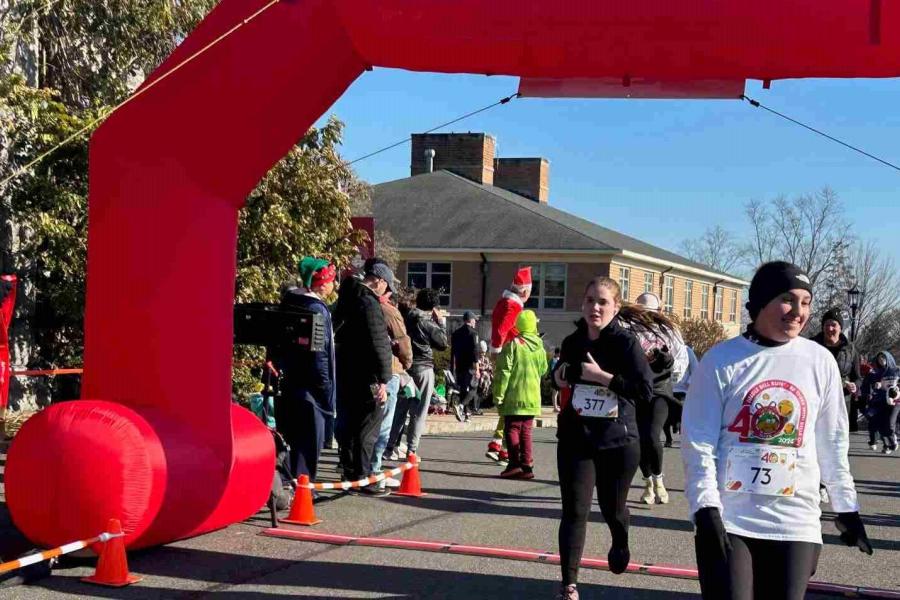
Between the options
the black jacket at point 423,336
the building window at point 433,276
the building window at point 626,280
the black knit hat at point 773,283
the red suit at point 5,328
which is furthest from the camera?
the building window at point 626,280

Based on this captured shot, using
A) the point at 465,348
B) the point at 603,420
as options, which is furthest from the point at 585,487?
the point at 465,348

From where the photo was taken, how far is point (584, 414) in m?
6.44

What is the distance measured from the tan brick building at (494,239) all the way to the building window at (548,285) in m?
0.04

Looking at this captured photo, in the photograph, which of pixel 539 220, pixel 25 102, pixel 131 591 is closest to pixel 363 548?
pixel 131 591

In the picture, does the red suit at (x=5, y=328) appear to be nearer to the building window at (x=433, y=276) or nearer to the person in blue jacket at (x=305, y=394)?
the person in blue jacket at (x=305, y=394)

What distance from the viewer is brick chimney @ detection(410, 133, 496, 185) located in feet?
181

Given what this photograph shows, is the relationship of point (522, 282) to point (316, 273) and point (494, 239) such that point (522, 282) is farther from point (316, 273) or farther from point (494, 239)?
point (494, 239)

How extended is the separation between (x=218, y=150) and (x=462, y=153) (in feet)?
161

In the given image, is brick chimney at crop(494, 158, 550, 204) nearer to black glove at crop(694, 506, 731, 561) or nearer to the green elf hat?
the green elf hat

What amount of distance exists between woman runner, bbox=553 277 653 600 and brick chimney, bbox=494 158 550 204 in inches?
1963

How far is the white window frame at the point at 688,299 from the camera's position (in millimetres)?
58750

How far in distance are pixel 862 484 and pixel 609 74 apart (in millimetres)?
8681

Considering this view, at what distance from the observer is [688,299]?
2340 inches

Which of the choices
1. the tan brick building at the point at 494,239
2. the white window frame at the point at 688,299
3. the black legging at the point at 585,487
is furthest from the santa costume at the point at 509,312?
the white window frame at the point at 688,299
